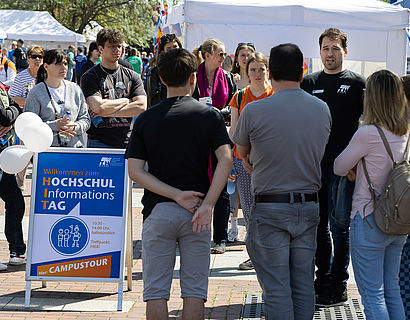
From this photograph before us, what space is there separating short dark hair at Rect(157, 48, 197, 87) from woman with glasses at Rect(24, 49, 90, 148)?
2.40 metres

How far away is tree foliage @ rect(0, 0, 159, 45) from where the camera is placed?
143ft

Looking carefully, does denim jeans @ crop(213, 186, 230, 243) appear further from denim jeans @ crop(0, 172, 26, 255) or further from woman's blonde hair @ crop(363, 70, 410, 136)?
woman's blonde hair @ crop(363, 70, 410, 136)

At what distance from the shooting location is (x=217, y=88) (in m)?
7.40

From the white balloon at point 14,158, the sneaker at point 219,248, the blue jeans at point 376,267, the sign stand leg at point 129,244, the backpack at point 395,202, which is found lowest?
the sneaker at point 219,248

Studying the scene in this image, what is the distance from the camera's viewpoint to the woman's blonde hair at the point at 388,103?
4207mm

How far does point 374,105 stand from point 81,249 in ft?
9.04

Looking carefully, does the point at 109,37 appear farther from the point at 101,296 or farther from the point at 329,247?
the point at 329,247

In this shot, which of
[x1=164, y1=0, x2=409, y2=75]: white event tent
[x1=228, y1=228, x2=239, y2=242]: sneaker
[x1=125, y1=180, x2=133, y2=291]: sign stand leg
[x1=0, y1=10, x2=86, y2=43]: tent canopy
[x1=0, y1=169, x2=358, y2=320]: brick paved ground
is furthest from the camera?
[x1=0, y1=10, x2=86, y2=43]: tent canopy

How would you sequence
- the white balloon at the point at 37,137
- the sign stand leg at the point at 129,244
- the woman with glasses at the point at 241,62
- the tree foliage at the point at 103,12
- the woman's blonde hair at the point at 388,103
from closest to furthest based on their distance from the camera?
the woman's blonde hair at the point at 388,103, the white balloon at the point at 37,137, the sign stand leg at the point at 129,244, the woman with glasses at the point at 241,62, the tree foliage at the point at 103,12

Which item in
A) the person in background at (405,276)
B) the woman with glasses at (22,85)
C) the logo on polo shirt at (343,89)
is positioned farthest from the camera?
the woman with glasses at (22,85)

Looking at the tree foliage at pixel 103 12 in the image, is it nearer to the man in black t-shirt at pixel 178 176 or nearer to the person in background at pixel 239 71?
the person in background at pixel 239 71

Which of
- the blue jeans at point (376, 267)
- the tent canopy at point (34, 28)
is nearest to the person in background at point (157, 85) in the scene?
the blue jeans at point (376, 267)

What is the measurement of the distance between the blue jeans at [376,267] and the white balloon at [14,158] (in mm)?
2796

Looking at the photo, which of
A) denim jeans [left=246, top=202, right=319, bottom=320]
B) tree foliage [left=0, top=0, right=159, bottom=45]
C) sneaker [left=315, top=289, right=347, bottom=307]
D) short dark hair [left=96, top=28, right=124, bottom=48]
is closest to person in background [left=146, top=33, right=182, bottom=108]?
short dark hair [left=96, top=28, right=124, bottom=48]
